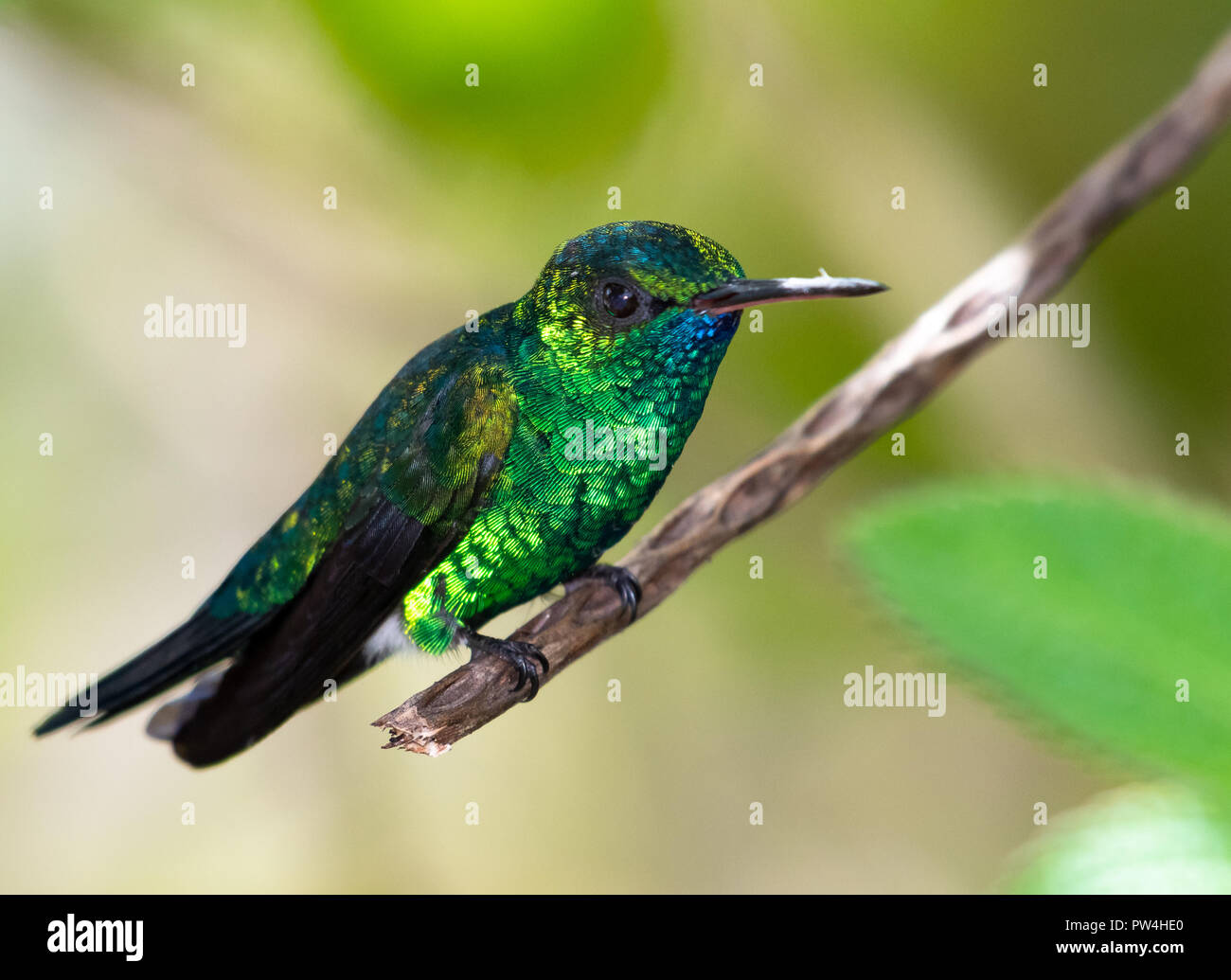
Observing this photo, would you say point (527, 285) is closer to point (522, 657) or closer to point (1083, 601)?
point (522, 657)

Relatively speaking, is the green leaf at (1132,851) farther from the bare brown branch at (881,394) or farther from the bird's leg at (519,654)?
the bird's leg at (519,654)

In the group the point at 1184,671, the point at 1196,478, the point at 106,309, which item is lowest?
the point at 1184,671

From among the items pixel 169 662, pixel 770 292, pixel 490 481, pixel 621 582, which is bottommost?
pixel 169 662

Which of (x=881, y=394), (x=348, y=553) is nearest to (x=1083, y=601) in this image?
(x=881, y=394)

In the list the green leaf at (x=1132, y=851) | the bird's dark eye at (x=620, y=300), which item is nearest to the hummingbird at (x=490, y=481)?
the bird's dark eye at (x=620, y=300)

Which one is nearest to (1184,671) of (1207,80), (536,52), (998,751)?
(1207,80)

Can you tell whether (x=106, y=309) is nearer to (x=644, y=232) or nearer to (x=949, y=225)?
(x=644, y=232)

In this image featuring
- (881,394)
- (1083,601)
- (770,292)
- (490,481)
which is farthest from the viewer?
(490,481)

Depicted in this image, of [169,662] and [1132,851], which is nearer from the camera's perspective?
[1132,851]
